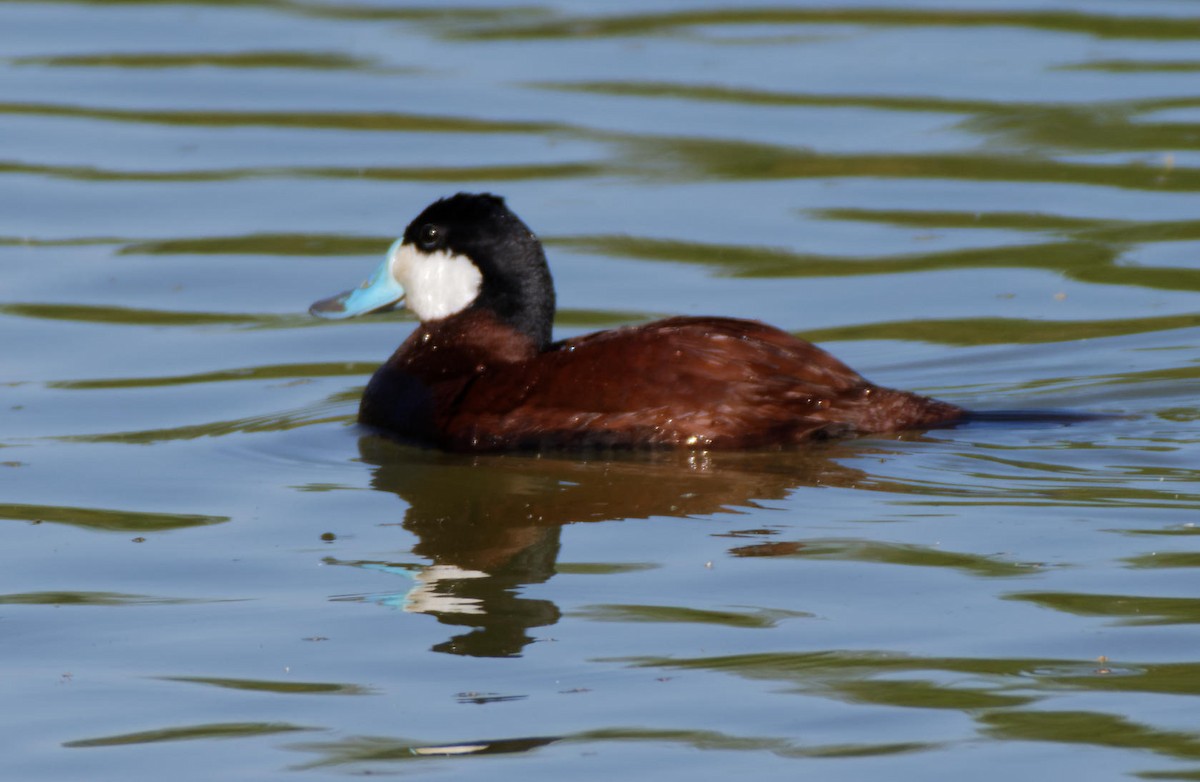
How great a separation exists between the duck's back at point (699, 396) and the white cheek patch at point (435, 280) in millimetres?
831

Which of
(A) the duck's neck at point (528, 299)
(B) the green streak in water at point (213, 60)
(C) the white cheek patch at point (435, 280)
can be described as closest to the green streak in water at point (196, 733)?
(A) the duck's neck at point (528, 299)

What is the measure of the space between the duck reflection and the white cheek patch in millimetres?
682

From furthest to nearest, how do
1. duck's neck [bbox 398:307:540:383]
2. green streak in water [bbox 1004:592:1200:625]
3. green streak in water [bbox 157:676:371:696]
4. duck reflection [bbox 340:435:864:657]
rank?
duck's neck [bbox 398:307:540:383] < duck reflection [bbox 340:435:864:657] < green streak in water [bbox 1004:592:1200:625] < green streak in water [bbox 157:676:371:696]

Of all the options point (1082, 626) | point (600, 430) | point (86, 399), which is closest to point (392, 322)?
point (86, 399)

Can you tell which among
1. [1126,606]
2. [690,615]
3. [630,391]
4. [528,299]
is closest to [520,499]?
[630,391]

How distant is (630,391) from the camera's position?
7.86 meters

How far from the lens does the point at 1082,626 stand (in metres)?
5.73

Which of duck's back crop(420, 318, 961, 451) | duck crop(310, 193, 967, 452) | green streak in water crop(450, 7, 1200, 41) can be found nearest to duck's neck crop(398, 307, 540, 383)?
duck crop(310, 193, 967, 452)

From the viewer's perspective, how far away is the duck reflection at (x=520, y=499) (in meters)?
6.29

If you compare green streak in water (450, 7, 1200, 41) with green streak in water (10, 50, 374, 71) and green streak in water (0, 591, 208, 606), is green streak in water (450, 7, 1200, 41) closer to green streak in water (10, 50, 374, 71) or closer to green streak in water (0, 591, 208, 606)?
green streak in water (10, 50, 374, 71)

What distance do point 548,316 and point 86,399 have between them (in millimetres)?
2120

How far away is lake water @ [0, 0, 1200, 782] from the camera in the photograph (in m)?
5.30

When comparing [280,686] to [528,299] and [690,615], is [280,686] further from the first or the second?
[528,299]

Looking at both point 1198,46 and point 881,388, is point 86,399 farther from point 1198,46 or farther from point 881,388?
point 1198,46
